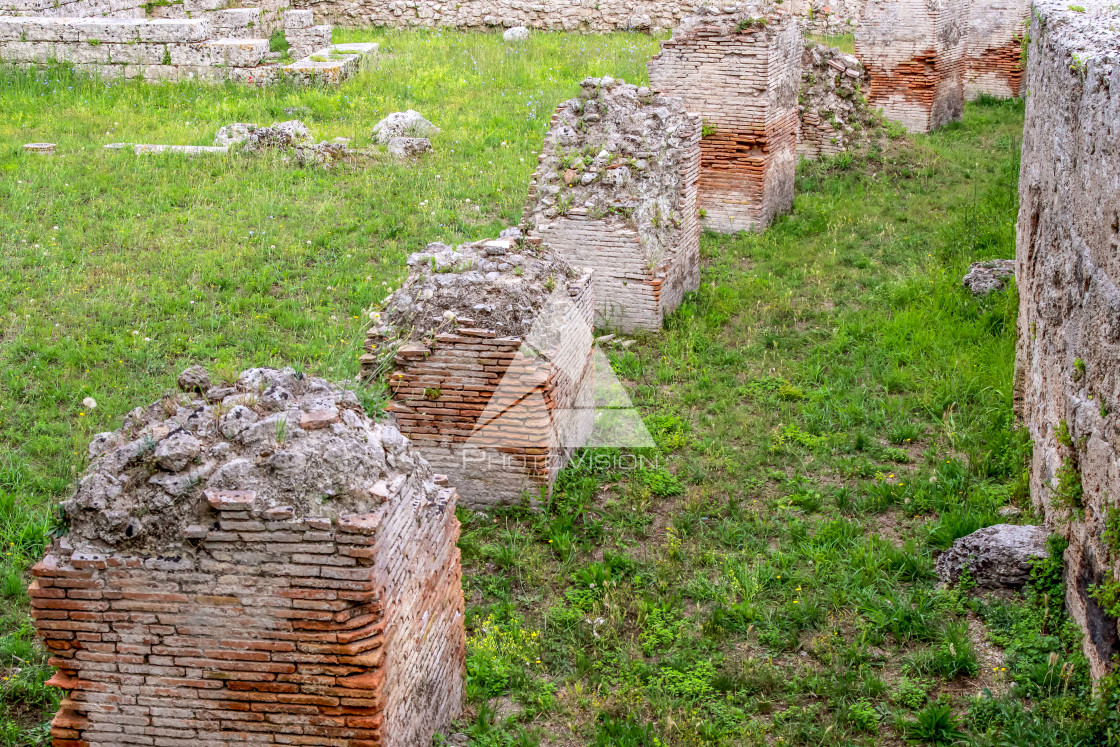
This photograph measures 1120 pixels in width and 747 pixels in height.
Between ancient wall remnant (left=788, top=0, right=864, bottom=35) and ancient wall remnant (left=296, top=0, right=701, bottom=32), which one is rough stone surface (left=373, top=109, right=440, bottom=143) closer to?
ancient wall remnant (left=296, top=0, right=701, bottom=32)

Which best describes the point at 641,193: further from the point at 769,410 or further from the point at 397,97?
the point at 397,97

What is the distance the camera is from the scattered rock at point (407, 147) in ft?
38.5

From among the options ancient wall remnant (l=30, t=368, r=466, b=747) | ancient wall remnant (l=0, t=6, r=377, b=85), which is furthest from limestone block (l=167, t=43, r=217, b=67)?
ancient wall remnant (l=30, t=368, r=466, b=747)

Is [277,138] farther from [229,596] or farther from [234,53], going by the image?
[229,596]

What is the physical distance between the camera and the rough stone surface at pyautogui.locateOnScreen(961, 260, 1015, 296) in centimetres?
879

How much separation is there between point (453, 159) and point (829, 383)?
19.5ft

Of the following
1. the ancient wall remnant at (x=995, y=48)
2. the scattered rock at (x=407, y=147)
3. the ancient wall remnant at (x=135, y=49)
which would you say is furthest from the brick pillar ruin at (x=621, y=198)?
the ancient wall remnant at (x=995, y=48)

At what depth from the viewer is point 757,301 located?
Result: 29.9 feet

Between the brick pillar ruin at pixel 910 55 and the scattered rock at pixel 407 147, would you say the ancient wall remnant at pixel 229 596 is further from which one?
the brick pillar ruin at pixel 910 55

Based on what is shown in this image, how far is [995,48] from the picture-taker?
17250 millimetres

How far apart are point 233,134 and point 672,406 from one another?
7084 millimetres

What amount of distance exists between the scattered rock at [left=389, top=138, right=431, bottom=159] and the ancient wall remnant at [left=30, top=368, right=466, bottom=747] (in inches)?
335

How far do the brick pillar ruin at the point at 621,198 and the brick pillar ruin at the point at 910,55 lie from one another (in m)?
7.42

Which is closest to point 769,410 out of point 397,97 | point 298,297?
point 298,297
